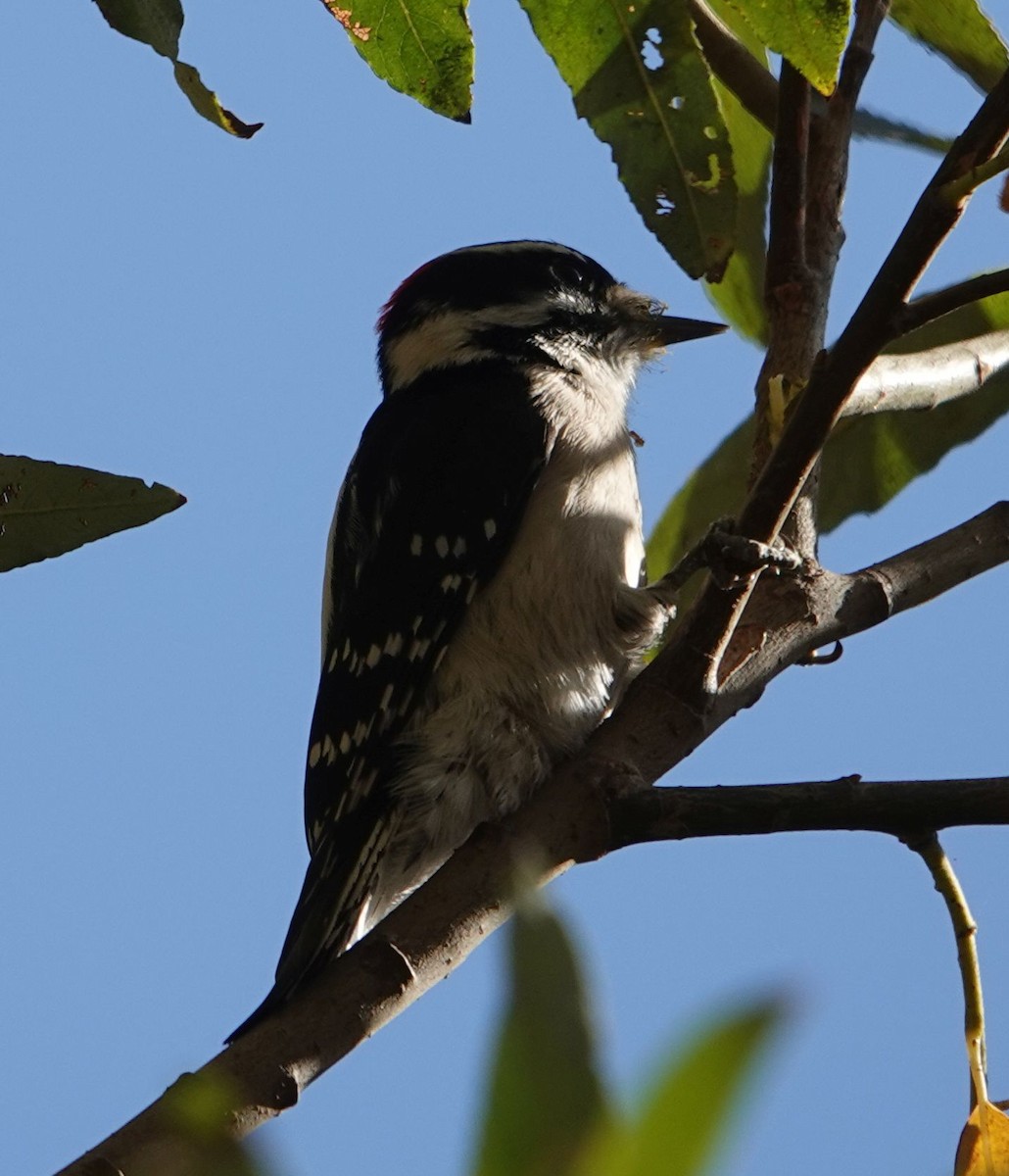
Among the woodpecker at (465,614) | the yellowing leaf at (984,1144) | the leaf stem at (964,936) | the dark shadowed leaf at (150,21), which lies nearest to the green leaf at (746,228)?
the woodpecker at (465,614)

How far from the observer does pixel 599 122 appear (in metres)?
2.39

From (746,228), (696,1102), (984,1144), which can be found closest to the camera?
(696,1102)

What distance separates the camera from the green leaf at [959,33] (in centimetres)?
230

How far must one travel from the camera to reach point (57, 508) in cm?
164

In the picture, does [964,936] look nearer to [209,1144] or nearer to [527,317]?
[209,1144]

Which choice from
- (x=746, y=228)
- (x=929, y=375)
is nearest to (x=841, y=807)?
(x=929, y=375)

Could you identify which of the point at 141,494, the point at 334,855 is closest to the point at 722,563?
the point at 141,494

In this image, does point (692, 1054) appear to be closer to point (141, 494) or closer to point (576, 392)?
point (141, 494)

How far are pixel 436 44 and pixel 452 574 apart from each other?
892mm

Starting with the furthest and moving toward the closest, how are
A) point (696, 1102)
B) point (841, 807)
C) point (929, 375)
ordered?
1. point (929, 375)
2. point (841, 807)
3. point (696, 1102)

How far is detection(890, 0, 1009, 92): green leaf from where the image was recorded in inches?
90.4

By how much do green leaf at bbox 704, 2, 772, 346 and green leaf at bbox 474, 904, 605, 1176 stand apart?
7.19ft

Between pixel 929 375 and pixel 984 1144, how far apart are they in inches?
41.4

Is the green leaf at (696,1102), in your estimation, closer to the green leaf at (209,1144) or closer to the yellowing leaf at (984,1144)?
the green leaf at (209,1144)
